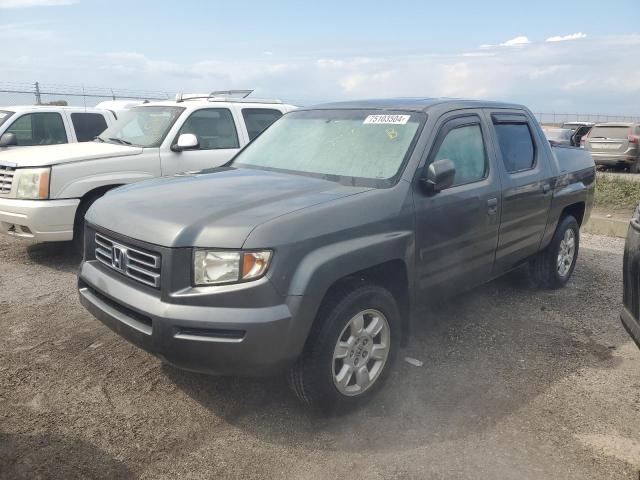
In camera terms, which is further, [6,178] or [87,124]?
[87,124]

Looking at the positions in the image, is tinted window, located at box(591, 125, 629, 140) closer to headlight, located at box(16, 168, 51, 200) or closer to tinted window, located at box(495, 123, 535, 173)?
tinted window, located at box(495, 123, 535, 173)

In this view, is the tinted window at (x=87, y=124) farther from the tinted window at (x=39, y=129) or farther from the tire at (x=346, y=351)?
the tire at (x=346, y=351)

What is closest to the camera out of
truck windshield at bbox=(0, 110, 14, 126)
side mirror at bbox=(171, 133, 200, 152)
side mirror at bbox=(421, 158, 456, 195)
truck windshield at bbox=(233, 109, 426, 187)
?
side mirror at bbox=(421, 158, 456, 195)

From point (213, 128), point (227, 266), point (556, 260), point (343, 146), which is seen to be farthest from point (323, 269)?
point (213, 128)

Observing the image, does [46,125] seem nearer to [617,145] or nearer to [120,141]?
[120,141]

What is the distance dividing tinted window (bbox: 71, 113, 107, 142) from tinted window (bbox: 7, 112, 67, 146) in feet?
0.64

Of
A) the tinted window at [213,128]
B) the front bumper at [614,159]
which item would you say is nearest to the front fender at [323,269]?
the tinted window at [213,128]

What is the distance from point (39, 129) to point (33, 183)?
291 cm

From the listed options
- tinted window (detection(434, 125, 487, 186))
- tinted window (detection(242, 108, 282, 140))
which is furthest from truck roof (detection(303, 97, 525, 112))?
tinted window (detection(242, 108, 282, 140))

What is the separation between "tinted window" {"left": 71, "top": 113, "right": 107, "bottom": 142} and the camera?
817 cm

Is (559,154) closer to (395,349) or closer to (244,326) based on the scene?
(395,349)

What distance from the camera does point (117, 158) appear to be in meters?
6.04

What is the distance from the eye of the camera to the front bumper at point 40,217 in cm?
554

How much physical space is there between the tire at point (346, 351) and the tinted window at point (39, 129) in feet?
22.0
